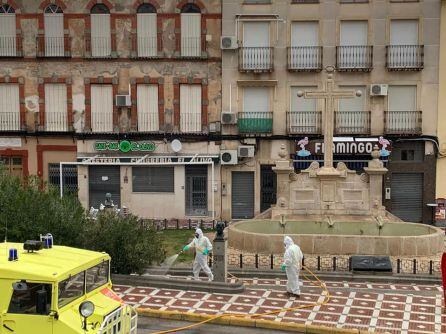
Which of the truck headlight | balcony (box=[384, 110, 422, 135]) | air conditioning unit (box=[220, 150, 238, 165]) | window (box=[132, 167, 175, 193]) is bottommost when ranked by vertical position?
the truck headlight

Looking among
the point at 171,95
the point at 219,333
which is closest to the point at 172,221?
the point at 171,95

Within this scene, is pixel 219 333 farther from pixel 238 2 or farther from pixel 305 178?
pixel 238 2

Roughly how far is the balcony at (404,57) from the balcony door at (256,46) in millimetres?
5800

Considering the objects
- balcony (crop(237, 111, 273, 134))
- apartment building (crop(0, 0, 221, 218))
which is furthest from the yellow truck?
balcony (crop(237, 111, 273, 134))

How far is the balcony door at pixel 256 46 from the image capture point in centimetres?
3181

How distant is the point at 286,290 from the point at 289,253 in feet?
4.29

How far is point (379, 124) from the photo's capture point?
31.9 metres

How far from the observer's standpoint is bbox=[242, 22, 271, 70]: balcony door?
31.8 meters

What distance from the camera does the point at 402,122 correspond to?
31719 mm

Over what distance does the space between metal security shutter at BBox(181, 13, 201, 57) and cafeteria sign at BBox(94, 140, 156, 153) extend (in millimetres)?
4819

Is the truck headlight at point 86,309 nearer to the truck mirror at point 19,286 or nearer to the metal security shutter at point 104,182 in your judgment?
the truck mirror at point 19,286

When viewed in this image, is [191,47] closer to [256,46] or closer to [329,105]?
[256,46]

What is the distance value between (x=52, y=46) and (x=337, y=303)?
21415 millimetres

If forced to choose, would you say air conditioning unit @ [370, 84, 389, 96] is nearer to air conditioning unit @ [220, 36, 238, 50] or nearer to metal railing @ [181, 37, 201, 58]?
air conditioning unit @ [220, 36, 238, 50]
